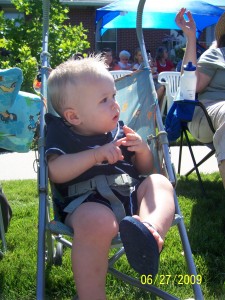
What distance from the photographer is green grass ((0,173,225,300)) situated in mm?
2658

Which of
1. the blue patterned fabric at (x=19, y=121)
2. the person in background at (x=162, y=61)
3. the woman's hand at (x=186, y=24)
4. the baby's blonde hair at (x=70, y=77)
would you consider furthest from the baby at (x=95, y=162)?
the person in background at (x=162, y=61)

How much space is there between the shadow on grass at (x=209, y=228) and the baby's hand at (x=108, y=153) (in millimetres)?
951

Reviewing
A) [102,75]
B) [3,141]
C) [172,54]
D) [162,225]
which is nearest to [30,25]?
[3,141]

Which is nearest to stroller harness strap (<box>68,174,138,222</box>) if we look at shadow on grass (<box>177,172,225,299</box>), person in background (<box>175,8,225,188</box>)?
shadow on grass (<box>177,172,225,299</box>)

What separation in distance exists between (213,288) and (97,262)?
3.20 feet

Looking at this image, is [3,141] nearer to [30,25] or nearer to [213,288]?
[213,288]

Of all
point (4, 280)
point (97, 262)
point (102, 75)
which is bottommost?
point (4, 280)

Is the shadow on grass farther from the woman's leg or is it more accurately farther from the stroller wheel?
the stroller wheel

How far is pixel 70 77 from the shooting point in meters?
2.32

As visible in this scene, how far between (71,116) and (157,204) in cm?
60

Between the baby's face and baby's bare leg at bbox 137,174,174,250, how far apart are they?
34 centimetres

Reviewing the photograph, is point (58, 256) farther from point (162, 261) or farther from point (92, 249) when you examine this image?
point (92, 249)

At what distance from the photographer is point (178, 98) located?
147 inches

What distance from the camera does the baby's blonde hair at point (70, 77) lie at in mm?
2311
